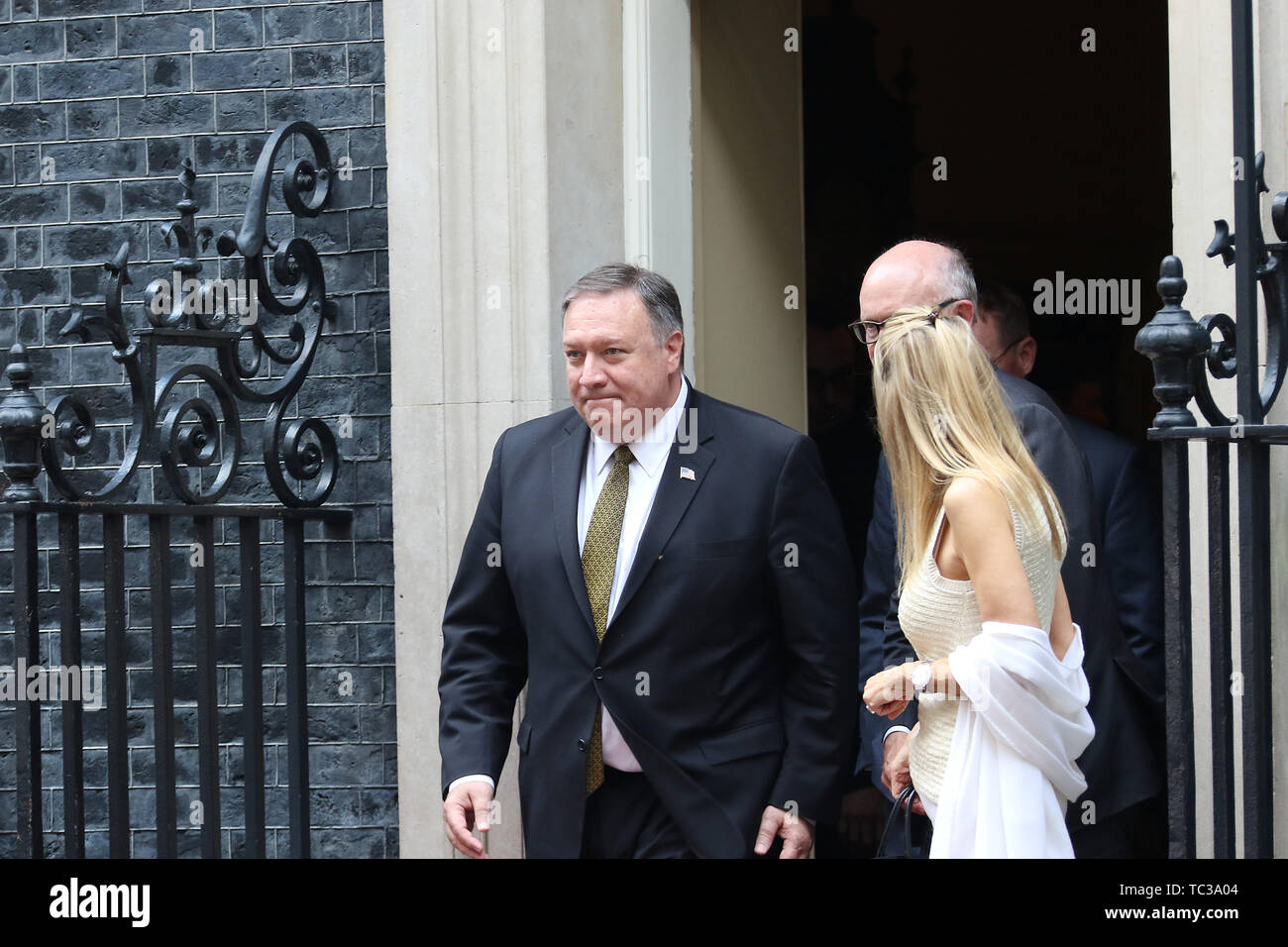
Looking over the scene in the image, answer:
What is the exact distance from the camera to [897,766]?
3723mm

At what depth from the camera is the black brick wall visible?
5273 millimetres

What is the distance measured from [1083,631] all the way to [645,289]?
125cm

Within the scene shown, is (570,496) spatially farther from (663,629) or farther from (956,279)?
(956,279)

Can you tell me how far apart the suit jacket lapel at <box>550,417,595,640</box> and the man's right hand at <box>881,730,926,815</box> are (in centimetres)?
70

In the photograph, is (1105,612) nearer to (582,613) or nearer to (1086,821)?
(1086,821)

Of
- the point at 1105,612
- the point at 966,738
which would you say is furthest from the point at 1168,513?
the point at 966,738

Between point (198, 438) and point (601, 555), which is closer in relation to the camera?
point (601, 555)

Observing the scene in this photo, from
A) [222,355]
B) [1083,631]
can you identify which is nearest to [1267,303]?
[1083,631]

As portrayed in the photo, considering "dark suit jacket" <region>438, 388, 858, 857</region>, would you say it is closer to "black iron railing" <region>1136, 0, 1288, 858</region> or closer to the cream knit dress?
the cream knit dress

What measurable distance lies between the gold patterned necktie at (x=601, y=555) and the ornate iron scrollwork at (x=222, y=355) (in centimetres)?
116

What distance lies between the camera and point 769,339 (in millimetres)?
5797

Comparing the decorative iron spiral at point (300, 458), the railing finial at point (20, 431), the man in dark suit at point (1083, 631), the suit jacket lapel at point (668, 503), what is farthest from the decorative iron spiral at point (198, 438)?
the man in dark suit at point (1083, 631)

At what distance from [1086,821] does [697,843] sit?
2.81 feet
